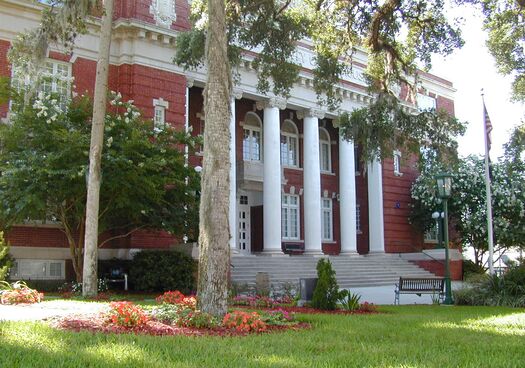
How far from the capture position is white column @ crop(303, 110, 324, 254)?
2898 cm

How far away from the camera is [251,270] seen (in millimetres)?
23984

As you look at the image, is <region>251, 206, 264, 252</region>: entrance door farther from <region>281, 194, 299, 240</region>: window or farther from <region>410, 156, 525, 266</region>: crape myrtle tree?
<region>410, 156, 525, 266</region>: crape myrtle tree

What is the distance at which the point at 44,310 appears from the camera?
11422mm

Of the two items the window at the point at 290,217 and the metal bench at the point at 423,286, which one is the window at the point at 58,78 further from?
the window at the point at 290,217

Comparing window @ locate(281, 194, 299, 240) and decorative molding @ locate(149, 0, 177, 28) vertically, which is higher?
decorative molding @ locate(149, 0, 177, 28)

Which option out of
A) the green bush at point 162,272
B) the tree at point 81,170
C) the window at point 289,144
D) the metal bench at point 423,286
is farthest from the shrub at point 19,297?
the window at point 289,144

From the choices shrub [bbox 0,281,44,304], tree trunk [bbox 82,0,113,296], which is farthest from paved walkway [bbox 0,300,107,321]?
tree trunk [bbox 82,0,113,296]

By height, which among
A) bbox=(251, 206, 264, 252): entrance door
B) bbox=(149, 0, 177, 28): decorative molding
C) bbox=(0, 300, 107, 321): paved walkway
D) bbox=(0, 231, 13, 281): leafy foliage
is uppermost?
bbox=(149, 0, 177, 28): decorative molding

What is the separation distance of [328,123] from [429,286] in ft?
61.5

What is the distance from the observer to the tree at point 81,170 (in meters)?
16.3

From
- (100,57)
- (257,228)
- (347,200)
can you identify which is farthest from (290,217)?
(100,57)

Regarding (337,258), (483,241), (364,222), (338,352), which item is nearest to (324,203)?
(364,222)

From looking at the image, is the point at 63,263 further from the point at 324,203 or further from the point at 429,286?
the point at 324,203

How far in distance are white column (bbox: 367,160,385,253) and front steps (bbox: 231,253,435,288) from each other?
951 mm
